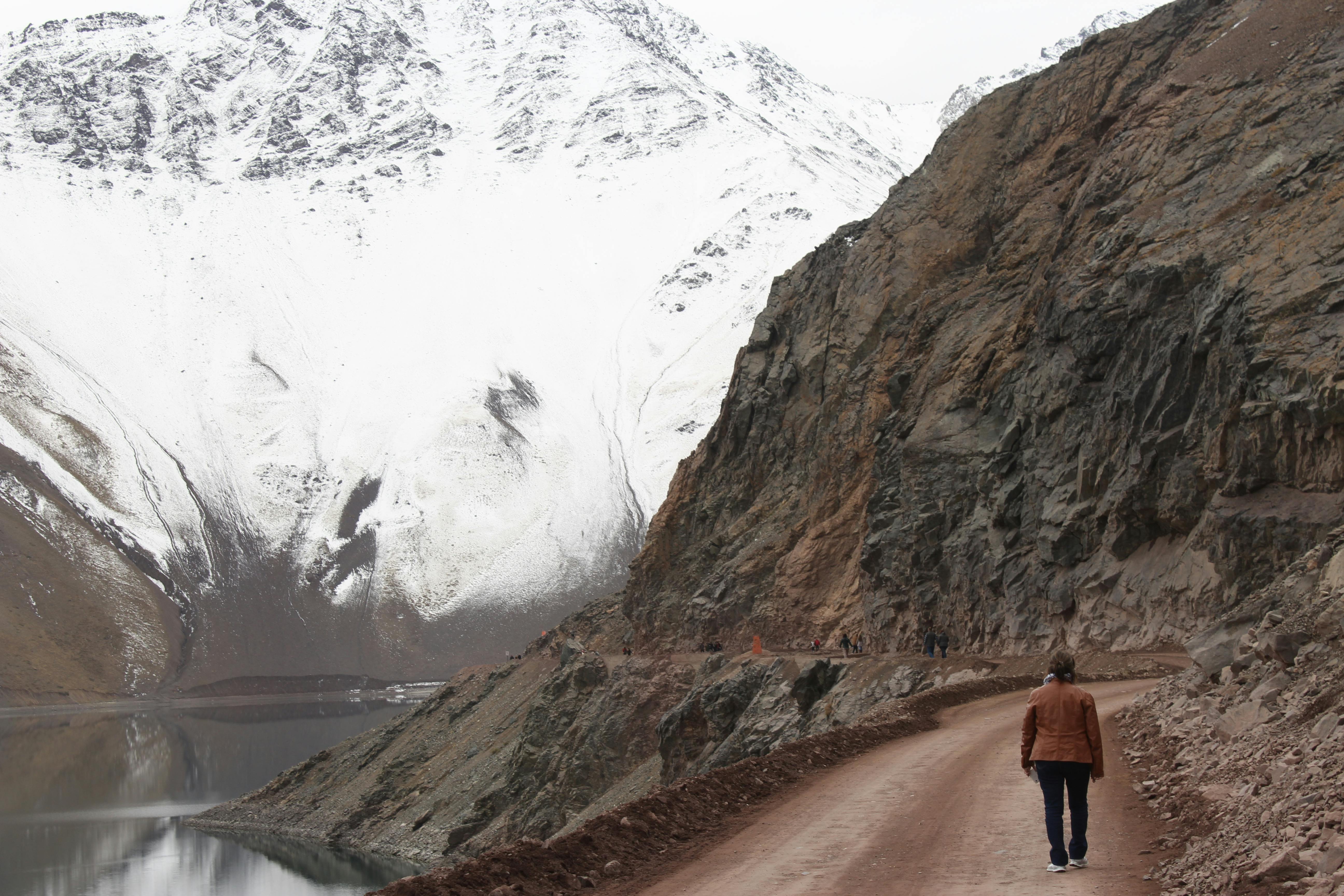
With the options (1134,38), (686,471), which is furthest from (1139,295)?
(686,471)

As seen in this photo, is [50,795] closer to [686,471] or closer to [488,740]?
[488,740]

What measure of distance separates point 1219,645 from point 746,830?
6488 millimetres

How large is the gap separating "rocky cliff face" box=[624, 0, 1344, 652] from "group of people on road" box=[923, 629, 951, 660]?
123 cm

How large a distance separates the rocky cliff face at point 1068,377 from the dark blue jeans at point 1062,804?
16.3m

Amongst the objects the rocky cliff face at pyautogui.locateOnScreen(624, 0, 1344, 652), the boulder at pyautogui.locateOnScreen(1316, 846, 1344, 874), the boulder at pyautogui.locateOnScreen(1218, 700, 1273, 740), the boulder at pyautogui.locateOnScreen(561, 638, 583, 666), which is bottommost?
the boulder at pyautogui.locateOnScreen(561, 638, 583, 666)

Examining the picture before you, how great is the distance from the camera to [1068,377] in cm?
3294

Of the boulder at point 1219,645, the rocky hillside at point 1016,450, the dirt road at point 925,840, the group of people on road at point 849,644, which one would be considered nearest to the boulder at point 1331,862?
the rocky hillside at point 1016,450

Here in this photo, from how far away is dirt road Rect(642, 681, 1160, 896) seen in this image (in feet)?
29.8

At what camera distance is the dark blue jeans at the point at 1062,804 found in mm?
9047

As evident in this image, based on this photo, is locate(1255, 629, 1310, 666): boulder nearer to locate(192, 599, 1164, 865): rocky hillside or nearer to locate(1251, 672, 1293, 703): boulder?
locate(1251, 672, 1293, 703): boulder

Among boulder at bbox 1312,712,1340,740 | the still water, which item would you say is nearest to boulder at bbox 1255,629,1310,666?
boulder at bbox 1312,712,1340,740

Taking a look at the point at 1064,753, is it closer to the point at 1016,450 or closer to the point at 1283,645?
the point at 1283,645

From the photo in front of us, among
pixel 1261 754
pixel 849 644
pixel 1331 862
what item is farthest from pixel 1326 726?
pixel 849 644

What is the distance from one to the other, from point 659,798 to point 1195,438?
19738 millimetres
